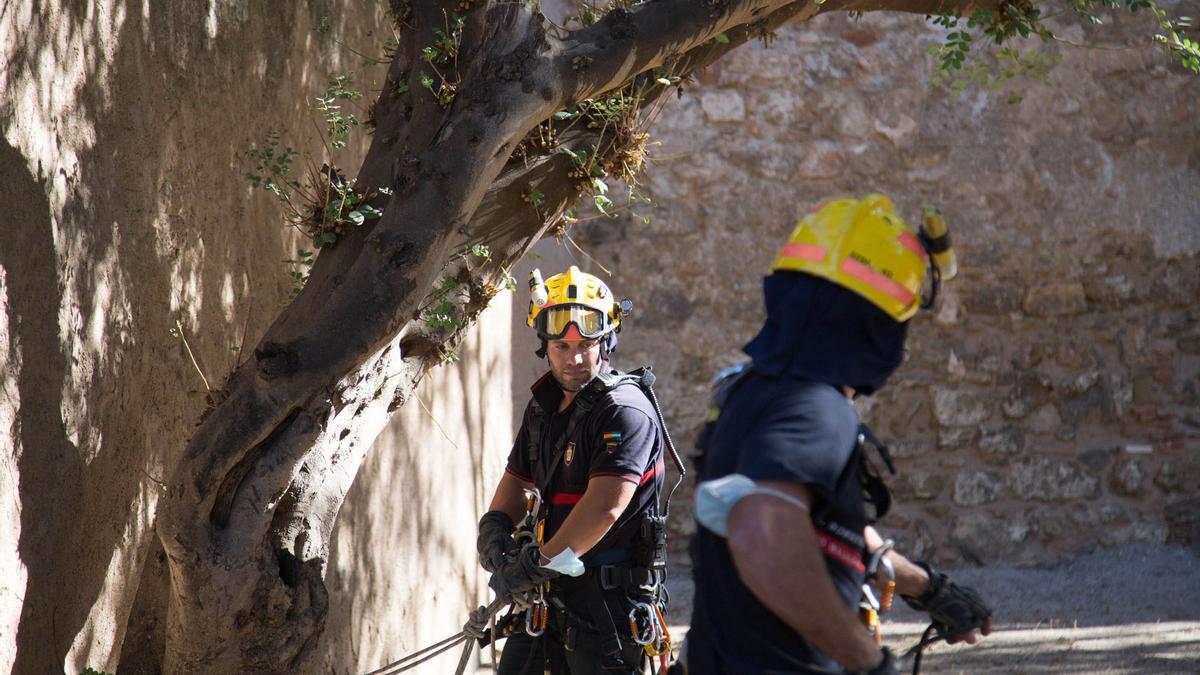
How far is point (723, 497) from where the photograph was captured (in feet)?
6.97

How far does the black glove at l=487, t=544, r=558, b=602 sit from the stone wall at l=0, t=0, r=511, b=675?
1.00 metres

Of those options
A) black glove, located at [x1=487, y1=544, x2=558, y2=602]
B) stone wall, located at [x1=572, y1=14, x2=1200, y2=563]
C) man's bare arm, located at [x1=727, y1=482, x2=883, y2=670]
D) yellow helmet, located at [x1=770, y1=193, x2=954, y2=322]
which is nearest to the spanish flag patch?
black glove, located at [x1=487, y1=544, x2=558, y2=602]

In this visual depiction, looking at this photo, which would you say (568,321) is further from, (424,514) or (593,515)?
(424,514)

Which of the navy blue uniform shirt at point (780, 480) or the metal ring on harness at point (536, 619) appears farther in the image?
the metal ring on harness at point (536, 619)

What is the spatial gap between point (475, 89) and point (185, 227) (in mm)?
1041

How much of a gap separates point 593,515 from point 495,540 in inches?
19.0

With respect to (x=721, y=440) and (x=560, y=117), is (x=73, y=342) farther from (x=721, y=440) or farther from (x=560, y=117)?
(x=721, y=440)

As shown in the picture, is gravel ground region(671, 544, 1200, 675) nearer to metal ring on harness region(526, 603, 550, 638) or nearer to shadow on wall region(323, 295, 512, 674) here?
shadow on wall region(323, 295, 512, 674)

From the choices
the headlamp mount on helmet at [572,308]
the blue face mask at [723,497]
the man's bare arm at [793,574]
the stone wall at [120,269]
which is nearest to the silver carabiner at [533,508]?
the headlamp mount on helmet at [572,308]

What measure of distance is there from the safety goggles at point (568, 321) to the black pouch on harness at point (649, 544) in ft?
2.08

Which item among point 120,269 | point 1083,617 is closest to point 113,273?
point 120,269

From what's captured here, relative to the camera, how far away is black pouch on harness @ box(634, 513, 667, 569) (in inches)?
151

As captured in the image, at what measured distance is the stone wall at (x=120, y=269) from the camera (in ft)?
10.1

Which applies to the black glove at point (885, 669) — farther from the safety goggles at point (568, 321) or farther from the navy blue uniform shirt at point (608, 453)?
the safety goggles at point (568, 321)
